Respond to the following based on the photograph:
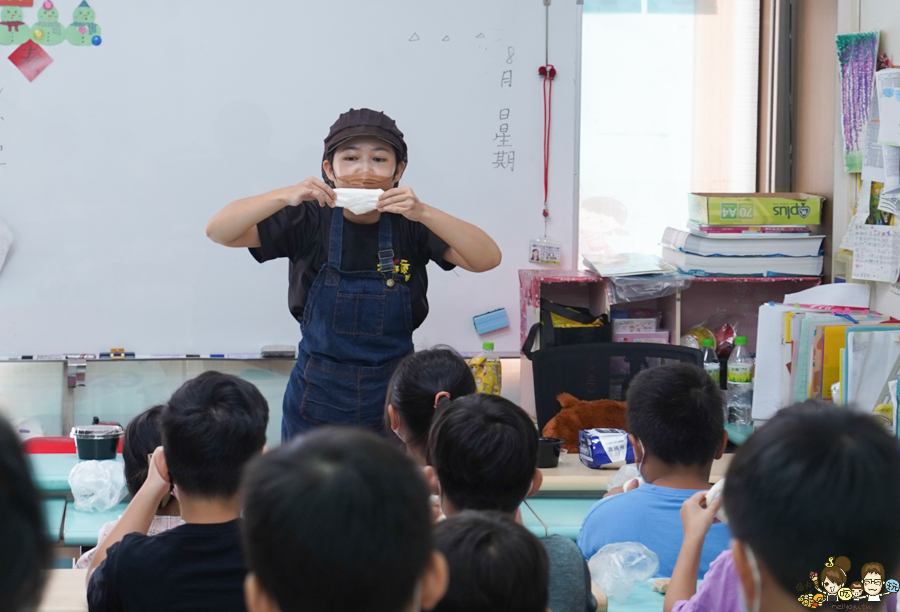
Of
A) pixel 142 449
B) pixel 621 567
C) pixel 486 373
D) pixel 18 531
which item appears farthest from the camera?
pixel 486 373

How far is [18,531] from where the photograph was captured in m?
0.62

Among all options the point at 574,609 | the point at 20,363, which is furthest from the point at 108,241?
the point at 574,609

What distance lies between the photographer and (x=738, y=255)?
10.6 feet

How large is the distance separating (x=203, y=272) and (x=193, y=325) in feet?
0.68

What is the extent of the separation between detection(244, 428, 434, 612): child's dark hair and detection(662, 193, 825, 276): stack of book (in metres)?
2.70

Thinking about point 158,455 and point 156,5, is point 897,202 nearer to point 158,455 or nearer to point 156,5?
point 158,455

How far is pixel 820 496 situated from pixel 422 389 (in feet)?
3.54

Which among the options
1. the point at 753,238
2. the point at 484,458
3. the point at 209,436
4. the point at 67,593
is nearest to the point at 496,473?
the point at 484,458

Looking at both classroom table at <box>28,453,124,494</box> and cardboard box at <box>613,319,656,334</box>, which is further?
cardboard box at <box>613,319,656,334</box>

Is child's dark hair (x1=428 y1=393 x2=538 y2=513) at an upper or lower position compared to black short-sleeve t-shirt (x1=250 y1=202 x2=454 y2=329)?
lower

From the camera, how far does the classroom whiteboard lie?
3.19 metres

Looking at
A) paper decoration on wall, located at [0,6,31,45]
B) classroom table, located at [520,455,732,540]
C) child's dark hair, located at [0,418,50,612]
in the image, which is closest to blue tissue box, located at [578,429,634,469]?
classroom table, located at [520,455,732,540]

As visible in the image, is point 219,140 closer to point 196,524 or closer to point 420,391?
point 420,391

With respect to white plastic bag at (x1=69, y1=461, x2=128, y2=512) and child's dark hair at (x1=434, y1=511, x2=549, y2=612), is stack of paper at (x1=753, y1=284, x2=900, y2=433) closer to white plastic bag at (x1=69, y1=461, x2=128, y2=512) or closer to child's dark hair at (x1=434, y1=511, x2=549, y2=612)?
child's dark hair at (x1=434, y1=511, x2=549, y2=612)
